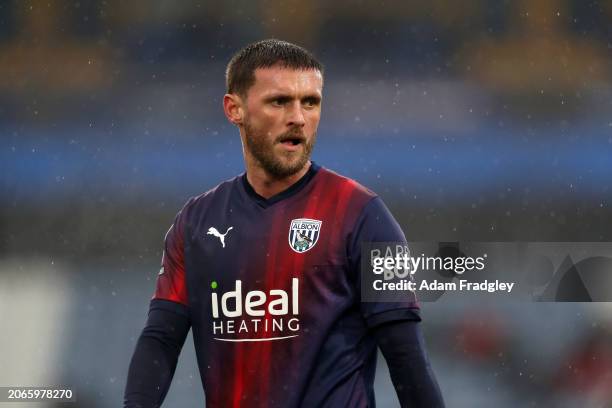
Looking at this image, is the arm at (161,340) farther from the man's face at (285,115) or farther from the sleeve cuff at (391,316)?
the sleeve cuff at (391,316)

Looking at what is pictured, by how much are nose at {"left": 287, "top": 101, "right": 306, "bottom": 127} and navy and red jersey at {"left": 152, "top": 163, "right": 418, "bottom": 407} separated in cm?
17

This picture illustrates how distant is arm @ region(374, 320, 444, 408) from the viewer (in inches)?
98.6

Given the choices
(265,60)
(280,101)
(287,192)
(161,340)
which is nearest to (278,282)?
(287,192)

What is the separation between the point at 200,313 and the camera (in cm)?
271

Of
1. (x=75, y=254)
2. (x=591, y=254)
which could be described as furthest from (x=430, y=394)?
(x=75, y=254)

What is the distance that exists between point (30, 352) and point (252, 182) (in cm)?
252

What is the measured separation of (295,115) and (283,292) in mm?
481

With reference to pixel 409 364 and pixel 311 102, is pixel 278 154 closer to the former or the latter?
pixel 311 102

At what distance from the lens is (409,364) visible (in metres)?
2.51

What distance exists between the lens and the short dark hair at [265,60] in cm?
274

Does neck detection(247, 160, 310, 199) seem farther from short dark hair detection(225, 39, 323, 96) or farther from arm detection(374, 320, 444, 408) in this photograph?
arm detection(374, 320, 444, 408)

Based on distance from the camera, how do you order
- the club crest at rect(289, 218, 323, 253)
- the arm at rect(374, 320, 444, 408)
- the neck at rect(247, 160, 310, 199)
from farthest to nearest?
the neck at rect(247, 160, 310, 199) → the club crest at rect(289, 218, 323, 253) → the arm at rect(374, 320, 444, 408)

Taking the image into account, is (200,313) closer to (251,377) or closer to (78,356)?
(251,377)

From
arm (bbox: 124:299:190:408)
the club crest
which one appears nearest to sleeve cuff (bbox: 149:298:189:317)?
arm (bbox: 124:299:190:408)
